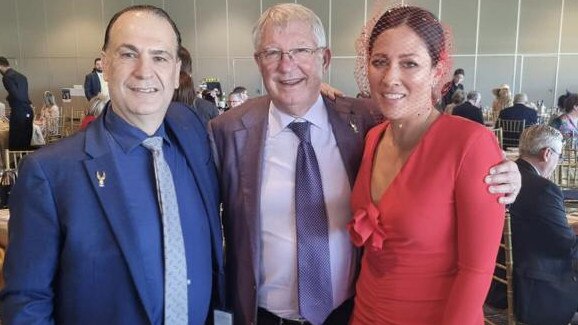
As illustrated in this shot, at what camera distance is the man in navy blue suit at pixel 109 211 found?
46.8 inches

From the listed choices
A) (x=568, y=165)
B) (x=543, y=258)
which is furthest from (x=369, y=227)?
(x=568, y=165)

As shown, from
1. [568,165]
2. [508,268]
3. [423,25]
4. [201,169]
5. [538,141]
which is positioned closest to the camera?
[423,25]

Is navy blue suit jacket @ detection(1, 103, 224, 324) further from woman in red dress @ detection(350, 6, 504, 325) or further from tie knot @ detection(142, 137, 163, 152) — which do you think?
woman in red dress @ detection(350, 6, 504, 325)

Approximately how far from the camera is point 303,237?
1550mm

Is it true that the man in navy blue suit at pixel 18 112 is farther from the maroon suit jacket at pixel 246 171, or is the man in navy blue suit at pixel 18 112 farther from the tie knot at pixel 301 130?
the tie knot at pixel 301 130

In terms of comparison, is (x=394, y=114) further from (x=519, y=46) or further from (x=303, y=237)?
(x=519, y=46)

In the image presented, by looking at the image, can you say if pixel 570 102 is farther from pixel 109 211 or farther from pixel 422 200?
pixel 109 211

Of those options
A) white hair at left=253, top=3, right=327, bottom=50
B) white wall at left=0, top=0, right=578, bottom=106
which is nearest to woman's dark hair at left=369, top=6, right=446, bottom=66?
white hair at left=253, top=3, right=327, bottom=50

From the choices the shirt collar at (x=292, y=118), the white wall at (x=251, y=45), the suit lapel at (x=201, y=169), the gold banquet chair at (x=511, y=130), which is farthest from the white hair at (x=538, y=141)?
the white wall at (x=251, y=45)

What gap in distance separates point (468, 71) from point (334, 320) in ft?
35.2

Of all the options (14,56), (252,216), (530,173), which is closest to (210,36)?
(14,56)

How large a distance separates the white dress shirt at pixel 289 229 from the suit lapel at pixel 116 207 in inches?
17.7

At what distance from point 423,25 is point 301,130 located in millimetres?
527

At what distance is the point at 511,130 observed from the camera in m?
6.86
